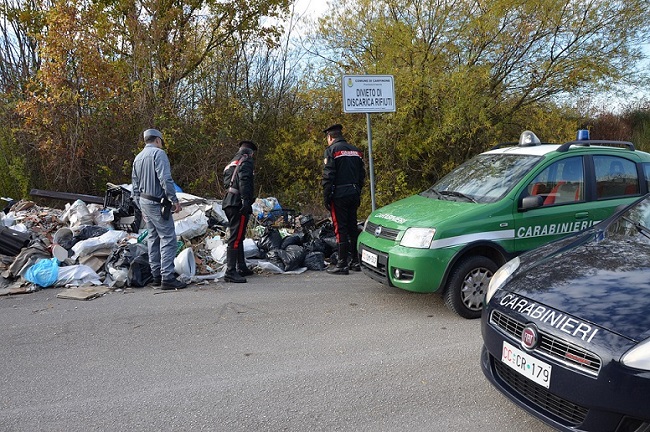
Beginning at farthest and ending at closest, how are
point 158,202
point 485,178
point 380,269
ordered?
point 158,202, point 485,178, point 380,269

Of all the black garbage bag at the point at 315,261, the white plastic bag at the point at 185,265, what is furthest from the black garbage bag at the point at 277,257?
the white plastic bag at the point at 185,265

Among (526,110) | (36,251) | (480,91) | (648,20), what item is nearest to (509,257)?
(36,251)

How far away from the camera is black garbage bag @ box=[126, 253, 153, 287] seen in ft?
22.3

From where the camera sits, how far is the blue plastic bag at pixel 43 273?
6.73 metres

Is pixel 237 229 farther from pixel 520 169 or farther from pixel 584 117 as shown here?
pixel 584 117

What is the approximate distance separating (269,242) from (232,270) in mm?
1292

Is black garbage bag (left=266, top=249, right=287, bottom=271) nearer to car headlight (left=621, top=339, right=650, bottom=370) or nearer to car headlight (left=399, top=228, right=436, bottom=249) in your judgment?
car headlight (left=399, top=228, right=436, bottom=249)

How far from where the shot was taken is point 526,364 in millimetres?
2980

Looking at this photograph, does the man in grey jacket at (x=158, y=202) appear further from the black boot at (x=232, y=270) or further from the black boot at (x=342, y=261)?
the black boot at (x=342, y=261)

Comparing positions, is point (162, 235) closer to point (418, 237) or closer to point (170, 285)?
point (170, 285)

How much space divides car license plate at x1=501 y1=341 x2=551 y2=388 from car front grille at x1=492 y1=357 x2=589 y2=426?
5 centimetres

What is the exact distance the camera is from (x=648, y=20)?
12.6 meters

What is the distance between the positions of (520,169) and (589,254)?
2.37 meters

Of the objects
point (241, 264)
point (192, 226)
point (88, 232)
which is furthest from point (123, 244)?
point (241, 264)
